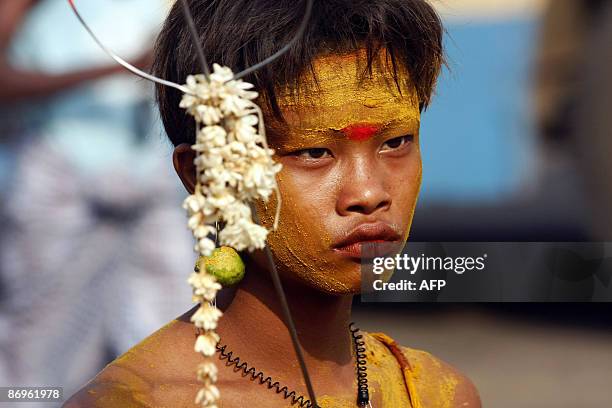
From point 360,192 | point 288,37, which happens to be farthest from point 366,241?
point 288,37

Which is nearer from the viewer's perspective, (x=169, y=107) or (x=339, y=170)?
(x=339, y=170)

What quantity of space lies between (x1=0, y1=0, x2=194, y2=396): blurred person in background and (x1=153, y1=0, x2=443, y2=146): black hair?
6.45 ft

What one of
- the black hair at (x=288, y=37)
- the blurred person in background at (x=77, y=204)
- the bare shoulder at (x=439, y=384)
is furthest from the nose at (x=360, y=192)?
the blurred person in background at (x=77, y=204)

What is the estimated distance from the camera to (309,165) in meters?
2.47

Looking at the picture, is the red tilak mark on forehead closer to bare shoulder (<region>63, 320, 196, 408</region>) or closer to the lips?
the lips

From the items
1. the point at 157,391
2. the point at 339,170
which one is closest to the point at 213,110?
the point at 339,170

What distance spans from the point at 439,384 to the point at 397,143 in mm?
780

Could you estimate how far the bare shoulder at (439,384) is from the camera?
116 inches

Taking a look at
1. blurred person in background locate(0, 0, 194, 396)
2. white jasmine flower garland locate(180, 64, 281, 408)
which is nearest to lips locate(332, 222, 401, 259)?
white jasmine flower garland locate(180, 64, 281, 408)

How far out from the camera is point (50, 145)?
4.68 meters

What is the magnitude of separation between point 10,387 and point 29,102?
1199mm

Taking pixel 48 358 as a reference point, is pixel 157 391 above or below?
below

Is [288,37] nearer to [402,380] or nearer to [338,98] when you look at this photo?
[338,98]

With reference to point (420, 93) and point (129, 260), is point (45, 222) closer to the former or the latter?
point (129, 260)
